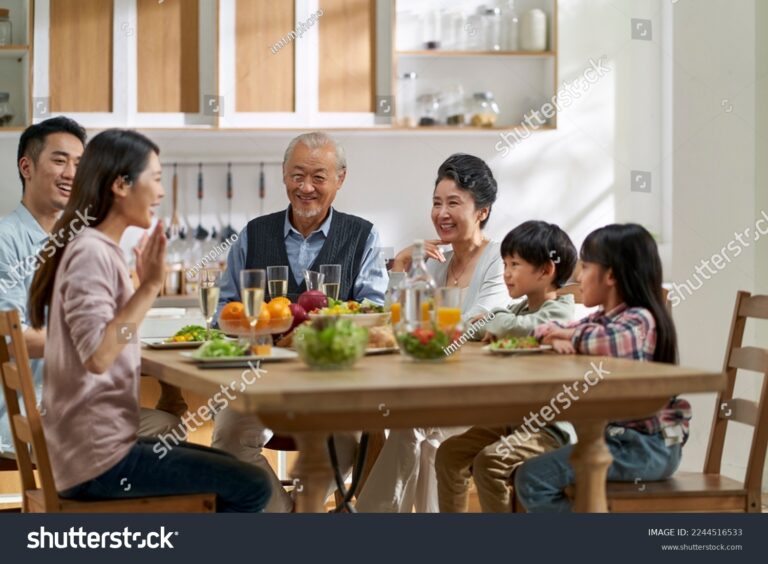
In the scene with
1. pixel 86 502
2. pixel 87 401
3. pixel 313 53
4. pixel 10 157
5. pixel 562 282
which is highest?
pixel 313 53

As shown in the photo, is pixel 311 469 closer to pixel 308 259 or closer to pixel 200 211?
pixel 308 259

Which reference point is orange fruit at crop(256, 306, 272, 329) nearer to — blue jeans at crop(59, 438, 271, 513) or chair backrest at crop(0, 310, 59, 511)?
blue jeans at crop(59, 438, 271, 513)

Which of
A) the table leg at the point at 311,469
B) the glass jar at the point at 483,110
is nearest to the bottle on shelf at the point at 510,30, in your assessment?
the glass jar at the point at 483,110

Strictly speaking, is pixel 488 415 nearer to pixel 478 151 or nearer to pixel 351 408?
pixel 351 408

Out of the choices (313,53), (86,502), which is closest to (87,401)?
(86,502)

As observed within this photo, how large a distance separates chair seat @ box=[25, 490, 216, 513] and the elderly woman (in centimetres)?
95

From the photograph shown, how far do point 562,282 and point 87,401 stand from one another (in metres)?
1.26

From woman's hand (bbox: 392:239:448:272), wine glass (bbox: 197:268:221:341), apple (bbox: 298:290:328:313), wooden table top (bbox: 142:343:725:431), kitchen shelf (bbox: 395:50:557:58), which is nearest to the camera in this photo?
wooden table top (bbox: 142:343:725:431)

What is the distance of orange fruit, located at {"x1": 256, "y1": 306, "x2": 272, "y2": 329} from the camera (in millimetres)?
2547

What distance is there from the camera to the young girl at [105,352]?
7.33 ft

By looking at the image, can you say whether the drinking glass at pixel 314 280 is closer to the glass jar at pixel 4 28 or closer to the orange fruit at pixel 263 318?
the orange fruit at pixel 263 318

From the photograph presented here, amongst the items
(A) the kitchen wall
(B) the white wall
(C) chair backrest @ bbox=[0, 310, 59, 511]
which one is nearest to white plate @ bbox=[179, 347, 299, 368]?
(C) chair backrest @ bbox=[0, 310, 59, 511]

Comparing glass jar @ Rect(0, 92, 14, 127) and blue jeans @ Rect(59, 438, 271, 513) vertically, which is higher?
glass jar @ Rect(0, 92, 14, 127)

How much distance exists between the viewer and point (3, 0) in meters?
4.94
